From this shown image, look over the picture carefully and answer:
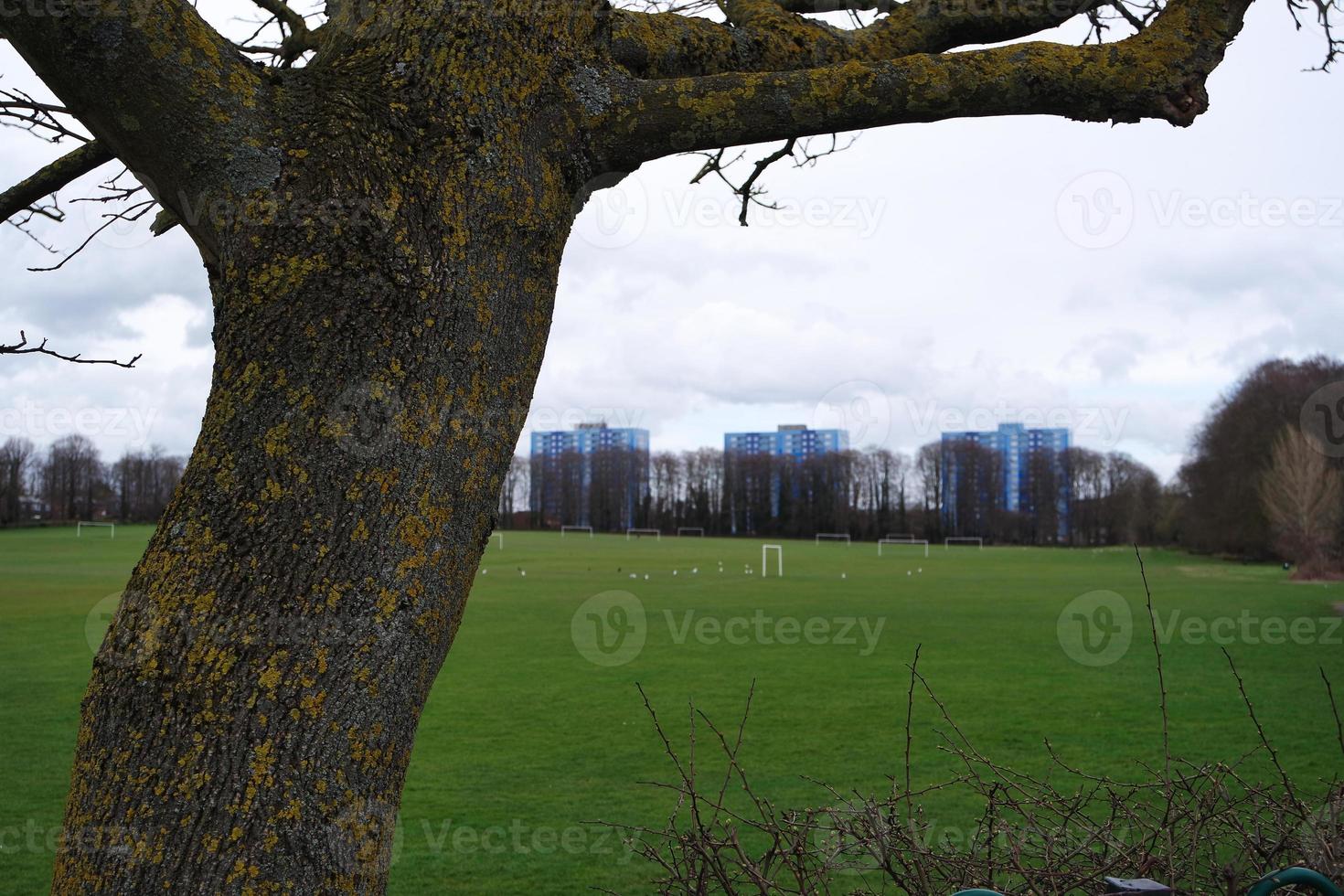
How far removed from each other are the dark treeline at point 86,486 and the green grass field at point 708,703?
59761mm

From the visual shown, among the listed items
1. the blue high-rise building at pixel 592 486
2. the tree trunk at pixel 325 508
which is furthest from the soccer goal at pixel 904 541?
the tree trunk at pixel 325 508

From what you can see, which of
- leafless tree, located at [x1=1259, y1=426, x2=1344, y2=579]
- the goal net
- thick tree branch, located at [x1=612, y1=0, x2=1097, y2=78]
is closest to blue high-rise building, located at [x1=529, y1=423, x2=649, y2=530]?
the goal net

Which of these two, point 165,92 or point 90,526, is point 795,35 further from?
point 90,526

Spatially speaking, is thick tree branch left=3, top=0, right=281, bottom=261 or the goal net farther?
the goal net

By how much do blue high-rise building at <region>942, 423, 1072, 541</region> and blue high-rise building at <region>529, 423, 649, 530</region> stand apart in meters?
30.9

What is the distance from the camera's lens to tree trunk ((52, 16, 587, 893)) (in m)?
1.82

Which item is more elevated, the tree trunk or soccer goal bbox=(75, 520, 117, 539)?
the tree trunk

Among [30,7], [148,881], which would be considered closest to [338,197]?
[30,7]

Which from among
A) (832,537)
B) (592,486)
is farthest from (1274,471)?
(592,486)

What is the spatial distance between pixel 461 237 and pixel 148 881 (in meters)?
1.28

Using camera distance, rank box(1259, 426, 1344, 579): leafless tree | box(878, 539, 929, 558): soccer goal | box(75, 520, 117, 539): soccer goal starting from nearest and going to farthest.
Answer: box(1259, 426, 1344, 579): leafless tree < box(75, 520, 117, 539): soccer goal < box(878, 539, 929, 558): soccer goal

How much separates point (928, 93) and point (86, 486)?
99944mm

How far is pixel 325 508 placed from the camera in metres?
1.94

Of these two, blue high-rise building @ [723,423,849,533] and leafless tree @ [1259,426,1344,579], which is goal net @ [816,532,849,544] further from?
leafless tree @ [1259,426,1344,579]
